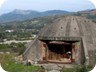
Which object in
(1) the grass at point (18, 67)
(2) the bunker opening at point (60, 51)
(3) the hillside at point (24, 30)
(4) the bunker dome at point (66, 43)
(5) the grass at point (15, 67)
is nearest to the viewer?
(1) the grass at point (18, 67)

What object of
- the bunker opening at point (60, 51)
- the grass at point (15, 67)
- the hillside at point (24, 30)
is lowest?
the hillside at point (24, 30)

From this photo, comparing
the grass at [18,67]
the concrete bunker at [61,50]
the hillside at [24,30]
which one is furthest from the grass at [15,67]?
the hillside at [24,30]

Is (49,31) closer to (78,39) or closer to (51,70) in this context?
(78,39)

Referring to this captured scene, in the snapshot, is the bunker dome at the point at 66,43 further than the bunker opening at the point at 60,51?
No

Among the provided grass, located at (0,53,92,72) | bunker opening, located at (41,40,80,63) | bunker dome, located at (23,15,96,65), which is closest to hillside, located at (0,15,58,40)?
bunker dome, located at (23,15,96,65)

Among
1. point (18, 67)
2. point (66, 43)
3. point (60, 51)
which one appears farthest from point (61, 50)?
point (18, 67)

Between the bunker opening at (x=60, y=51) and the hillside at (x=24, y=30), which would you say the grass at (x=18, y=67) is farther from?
the hillside at (x=24, y=30)

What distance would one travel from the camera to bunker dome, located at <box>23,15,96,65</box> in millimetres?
20125

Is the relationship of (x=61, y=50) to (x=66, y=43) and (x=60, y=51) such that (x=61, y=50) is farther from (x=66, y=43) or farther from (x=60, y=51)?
(x=66, y=43)

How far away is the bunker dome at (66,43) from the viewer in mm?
20125

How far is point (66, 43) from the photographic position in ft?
66.8

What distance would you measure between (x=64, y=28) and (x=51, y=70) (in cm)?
363

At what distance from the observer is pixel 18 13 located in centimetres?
17100

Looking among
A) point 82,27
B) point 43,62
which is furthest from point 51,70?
point 82,27
